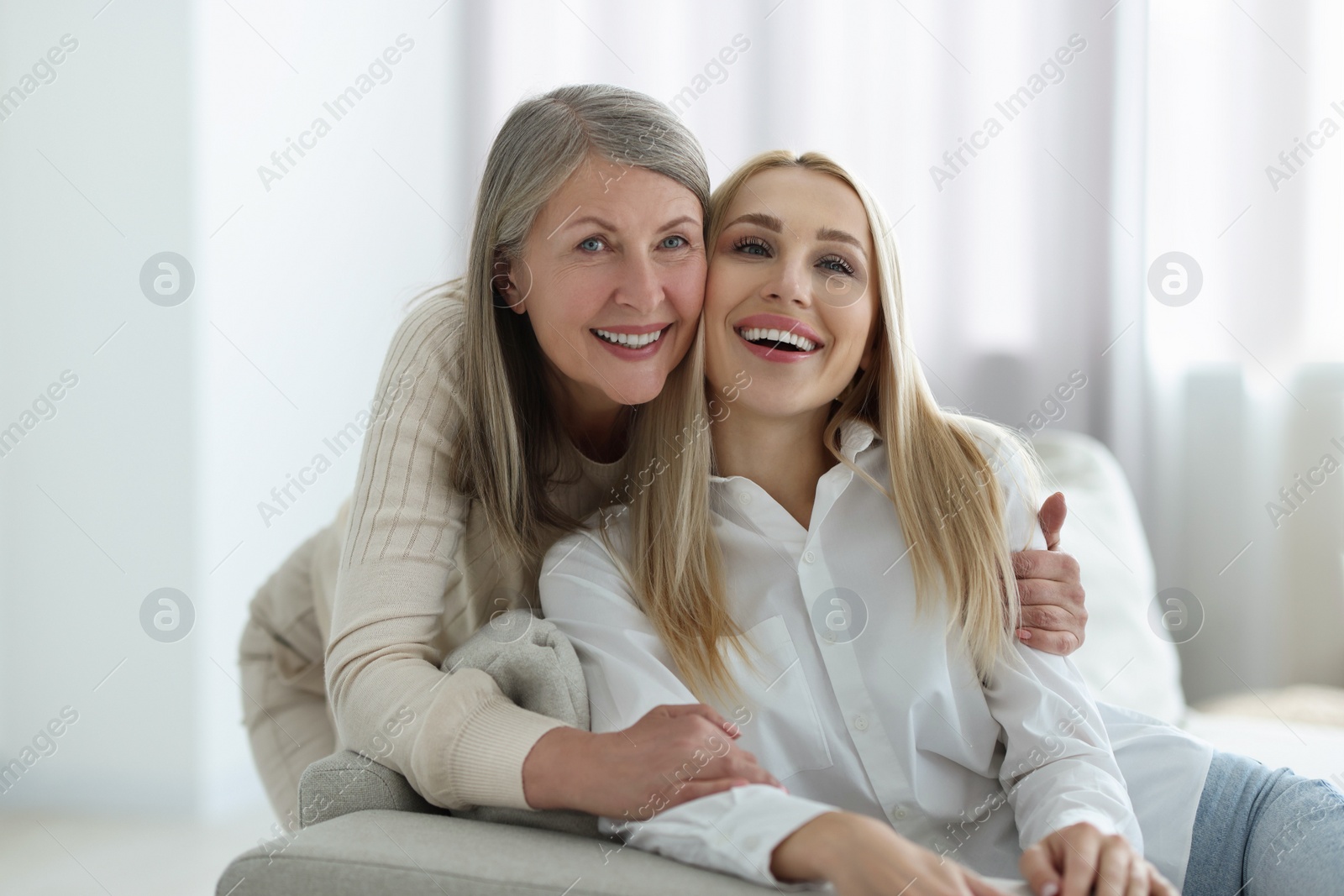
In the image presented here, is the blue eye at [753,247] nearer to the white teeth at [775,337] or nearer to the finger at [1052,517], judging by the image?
the white teeth at [775,337]

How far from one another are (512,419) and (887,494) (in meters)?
0.47

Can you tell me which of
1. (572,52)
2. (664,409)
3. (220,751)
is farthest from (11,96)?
(664,409)

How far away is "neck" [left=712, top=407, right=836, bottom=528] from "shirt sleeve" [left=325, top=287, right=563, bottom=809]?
0.35 m

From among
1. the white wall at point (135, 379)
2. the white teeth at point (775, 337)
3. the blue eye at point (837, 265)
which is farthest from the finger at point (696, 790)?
the white wall at point (135, 379)

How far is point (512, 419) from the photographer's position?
1.33 m

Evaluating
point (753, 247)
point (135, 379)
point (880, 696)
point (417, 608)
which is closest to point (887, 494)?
point (880, 696)

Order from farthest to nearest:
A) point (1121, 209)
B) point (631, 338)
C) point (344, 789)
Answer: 1. point (1121, 209)
2. point (631, 338)
3. point (344, 789)

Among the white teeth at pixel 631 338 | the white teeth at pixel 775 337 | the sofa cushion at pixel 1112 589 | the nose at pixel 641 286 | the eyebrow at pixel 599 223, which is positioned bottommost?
the sofa cushion at pixel 1112 589

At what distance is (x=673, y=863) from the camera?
0.92m

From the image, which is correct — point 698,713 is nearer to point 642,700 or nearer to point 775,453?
point 642,700

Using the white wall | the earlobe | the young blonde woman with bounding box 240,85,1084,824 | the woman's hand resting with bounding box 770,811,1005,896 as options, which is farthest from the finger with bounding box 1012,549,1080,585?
the white wall

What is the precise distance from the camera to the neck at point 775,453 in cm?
136

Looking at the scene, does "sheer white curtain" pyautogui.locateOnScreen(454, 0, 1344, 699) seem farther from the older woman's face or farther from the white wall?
the older woman's face

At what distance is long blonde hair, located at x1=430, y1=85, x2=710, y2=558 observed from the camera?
1.29m
